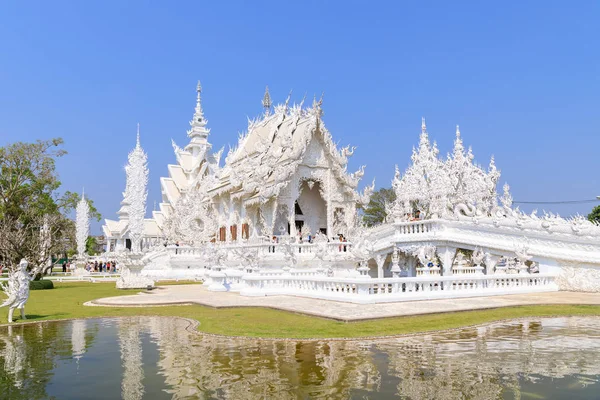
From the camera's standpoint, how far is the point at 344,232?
100 feet

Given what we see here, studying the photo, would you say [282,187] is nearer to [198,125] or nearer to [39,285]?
[39,285]

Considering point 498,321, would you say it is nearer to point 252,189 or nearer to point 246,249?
point 246,249

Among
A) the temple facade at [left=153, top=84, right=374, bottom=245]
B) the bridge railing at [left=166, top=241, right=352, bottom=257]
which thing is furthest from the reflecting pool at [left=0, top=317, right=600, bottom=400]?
the temple facade at [left=153, top=84, right=374, bottom=245]

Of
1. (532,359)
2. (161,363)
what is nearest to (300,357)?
(161,363)

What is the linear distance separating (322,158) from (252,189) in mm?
4558

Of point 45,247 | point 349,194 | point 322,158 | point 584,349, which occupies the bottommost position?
point 584,349

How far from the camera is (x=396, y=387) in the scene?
5.46 metres

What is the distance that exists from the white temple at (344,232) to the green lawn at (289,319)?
8.20 ft

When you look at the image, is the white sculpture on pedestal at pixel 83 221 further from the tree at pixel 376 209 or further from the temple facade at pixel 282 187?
the tree at pixel 376 209

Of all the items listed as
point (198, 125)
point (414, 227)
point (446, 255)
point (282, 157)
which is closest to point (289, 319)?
point (446, 255)

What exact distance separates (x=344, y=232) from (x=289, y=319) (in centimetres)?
2018

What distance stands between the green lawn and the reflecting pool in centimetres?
65

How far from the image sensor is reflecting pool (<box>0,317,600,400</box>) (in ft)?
17.7

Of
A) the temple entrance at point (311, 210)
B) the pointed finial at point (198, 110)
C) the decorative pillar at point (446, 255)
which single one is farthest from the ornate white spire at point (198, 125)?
the decorative pillar at point (446, 255)
